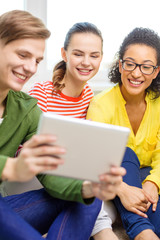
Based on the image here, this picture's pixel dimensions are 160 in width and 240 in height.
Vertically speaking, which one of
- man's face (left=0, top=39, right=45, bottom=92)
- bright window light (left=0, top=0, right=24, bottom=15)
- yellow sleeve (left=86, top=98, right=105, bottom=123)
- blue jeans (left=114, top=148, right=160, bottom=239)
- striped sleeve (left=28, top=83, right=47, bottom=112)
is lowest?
blue jeans (left=114, top=148, right=160, bottom=239)

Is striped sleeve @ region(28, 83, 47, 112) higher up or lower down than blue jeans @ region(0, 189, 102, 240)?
higher up

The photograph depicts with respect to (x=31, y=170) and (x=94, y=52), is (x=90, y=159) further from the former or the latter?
(x=94, y=52)

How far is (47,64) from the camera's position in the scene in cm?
229

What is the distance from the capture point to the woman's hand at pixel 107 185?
0.82 metres

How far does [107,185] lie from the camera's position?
0.85 metres

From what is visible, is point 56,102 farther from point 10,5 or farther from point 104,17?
point 104,17

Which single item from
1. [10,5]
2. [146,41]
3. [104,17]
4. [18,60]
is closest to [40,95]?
[18,60]

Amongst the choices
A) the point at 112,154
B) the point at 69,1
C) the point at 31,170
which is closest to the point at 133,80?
the point at 112,154

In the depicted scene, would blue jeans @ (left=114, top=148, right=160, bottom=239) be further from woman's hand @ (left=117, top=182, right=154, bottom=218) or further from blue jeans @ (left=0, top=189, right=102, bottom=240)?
blue jeans @ (left=0, top=189, right=102, bottom=240)

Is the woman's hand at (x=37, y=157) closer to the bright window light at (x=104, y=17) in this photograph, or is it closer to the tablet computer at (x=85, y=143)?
the tablet computer at (x=85, y=143)

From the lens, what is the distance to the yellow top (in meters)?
1.55

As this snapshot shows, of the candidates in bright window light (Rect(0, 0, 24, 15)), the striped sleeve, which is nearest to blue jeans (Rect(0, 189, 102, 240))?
the striped sleeve

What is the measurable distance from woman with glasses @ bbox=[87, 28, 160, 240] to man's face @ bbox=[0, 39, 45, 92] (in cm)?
52

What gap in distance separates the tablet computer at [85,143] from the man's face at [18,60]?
37cm
